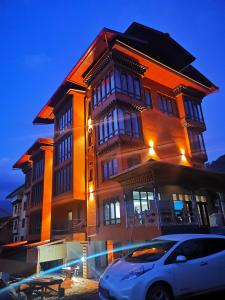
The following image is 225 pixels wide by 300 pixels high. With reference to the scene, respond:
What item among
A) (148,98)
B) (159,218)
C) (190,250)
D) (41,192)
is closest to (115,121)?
(148,98)

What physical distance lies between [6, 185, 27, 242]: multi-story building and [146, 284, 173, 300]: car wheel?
3869 centimetres

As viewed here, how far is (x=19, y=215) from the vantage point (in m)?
44.1

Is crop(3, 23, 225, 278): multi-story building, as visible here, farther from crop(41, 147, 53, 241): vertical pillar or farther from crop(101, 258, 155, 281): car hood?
crop(101, 258, 155, 281): car hood

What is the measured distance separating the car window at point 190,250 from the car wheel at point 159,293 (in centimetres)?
65

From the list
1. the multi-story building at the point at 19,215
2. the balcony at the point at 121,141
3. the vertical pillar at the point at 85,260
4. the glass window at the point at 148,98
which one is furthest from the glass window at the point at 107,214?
the multi-story building at the point at 19,215

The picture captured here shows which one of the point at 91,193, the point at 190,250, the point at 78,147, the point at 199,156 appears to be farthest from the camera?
the point at 199,156

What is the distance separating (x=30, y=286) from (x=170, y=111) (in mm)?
22714

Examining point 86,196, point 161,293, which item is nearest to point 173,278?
point 161,293

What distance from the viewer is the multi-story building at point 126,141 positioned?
19.4 m

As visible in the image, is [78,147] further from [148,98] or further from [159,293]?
A: [159,293]

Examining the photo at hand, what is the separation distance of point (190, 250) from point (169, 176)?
10.1 meters

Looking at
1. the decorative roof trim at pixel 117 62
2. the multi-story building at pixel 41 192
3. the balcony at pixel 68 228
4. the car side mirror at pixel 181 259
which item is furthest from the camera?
the multi-story building at pixel 41 192

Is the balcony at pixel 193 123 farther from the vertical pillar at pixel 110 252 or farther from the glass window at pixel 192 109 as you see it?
the vertical pillar at pixel 110 252

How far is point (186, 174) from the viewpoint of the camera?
55.8ft
